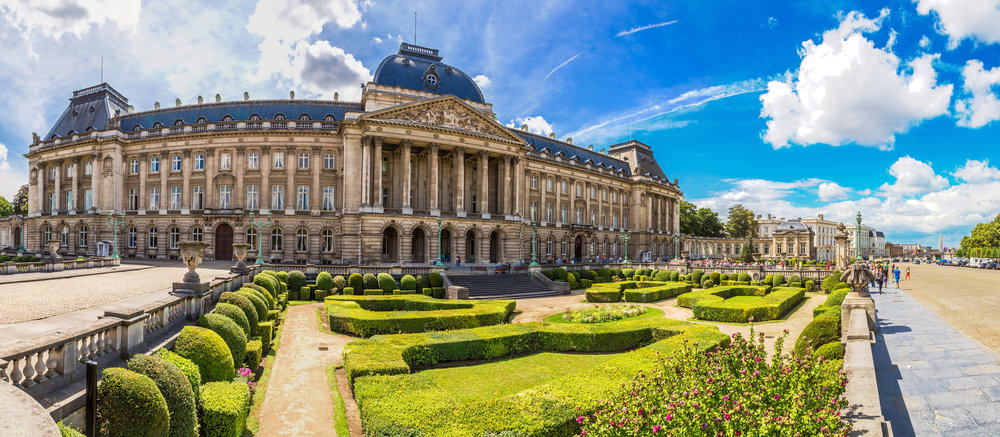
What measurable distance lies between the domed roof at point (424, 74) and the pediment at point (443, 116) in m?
4.50

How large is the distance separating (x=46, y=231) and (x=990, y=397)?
3084 inches

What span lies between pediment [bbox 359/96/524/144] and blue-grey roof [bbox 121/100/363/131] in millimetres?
9203

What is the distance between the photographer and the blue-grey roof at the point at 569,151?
219 ft

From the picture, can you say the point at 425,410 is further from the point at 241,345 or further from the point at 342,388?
the point at 241,345

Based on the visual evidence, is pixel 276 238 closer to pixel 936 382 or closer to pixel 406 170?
pixel 406 170

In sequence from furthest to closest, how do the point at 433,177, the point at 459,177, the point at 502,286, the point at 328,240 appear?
1. the point at 328,240
2. the point at 459,177
3. the point at 433,177
4. the point at 502,286

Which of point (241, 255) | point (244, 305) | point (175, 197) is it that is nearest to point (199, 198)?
point (175, 197)

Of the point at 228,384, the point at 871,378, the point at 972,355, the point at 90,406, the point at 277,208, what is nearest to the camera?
the point at 90,406

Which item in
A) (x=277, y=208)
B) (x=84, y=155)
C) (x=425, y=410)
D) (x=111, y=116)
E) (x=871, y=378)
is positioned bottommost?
(x=425, y=410)

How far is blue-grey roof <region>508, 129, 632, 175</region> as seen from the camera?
66.6 m

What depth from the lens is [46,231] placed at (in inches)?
2175

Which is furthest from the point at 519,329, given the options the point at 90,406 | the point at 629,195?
the point at 629,195

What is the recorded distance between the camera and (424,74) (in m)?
51.8

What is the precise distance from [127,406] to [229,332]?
6377 mm
